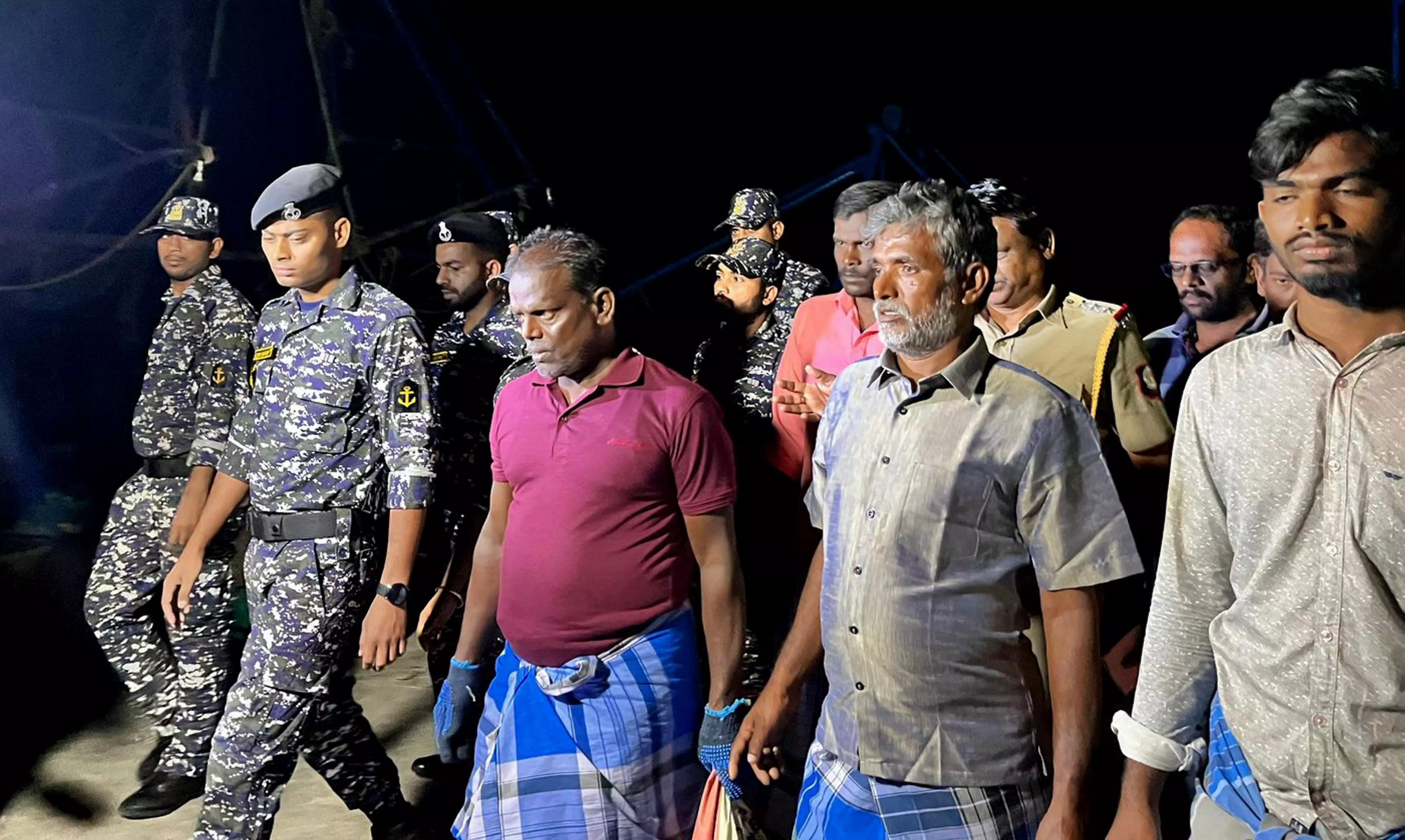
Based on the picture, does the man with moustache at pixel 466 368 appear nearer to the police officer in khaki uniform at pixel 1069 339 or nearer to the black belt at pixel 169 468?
the black belt at pixel 169 468

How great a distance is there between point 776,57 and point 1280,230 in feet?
24.7

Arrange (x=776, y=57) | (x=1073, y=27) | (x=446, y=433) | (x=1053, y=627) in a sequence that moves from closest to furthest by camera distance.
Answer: (x=1053, y=627) < (x=446, y=433) < (x=1073, y=27) < (x=776, y=57)

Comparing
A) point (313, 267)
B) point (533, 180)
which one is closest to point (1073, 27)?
point (533, 180)

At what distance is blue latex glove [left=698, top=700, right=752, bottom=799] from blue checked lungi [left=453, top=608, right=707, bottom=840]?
0.09m

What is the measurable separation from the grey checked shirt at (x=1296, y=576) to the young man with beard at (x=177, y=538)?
378 cm

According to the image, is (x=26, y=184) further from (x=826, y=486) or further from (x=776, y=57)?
(x=826, y=486)

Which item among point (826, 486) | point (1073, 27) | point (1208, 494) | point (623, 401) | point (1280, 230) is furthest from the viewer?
point (1073, 27)

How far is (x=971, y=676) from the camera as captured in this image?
2.37 metres

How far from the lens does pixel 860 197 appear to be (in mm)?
4207

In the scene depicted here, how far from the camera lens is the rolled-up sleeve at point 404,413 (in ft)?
12.3

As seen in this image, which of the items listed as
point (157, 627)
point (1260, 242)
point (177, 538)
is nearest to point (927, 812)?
point (1260, 242)

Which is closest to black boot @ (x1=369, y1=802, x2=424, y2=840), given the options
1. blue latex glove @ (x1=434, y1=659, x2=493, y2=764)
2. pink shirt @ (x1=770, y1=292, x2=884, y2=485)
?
blue latex glove @ (x1=434, y1=659, x2=493, y2=764)

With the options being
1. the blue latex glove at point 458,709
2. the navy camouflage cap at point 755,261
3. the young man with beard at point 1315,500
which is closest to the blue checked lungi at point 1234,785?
the young man with beard at point 1315,500

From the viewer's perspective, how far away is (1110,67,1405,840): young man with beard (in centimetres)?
175
